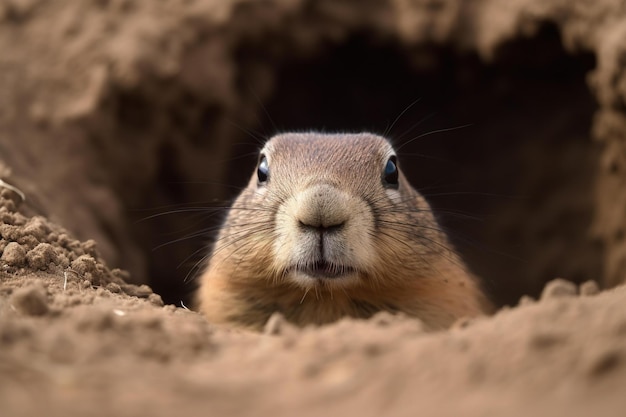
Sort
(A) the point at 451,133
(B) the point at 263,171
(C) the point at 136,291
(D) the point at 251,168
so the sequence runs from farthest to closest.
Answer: (D) the point at 251,168 < (A) the point at 451,133 < (B) the point at 263,171 < (C) the point at 136,291

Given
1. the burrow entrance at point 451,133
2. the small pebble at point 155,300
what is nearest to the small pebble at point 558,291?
the small pebble at point 155,300

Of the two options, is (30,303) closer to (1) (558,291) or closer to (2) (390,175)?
(1) (558,291)

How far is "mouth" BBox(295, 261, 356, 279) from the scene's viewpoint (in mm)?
4633

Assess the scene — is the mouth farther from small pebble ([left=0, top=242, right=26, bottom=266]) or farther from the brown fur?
small pebble ([left=0, top=242, right=26, bottom=266])

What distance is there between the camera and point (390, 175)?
Result: 223 inches

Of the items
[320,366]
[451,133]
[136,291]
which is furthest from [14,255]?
[451,133]

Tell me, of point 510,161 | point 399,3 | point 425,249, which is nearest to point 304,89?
point 399,3

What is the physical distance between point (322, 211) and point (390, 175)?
132cm

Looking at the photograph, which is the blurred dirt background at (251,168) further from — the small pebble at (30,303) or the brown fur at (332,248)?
the brown fur at (332,248)

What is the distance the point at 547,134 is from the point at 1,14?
6.23m

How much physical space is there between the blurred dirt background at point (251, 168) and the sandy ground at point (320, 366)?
10 millimetres

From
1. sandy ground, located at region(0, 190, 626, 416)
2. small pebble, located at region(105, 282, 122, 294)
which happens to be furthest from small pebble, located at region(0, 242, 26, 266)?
sandy ground, located at region(0, 190, 626, 416)

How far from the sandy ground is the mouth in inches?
49.1

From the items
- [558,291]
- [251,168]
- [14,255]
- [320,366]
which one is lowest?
[320,366]
